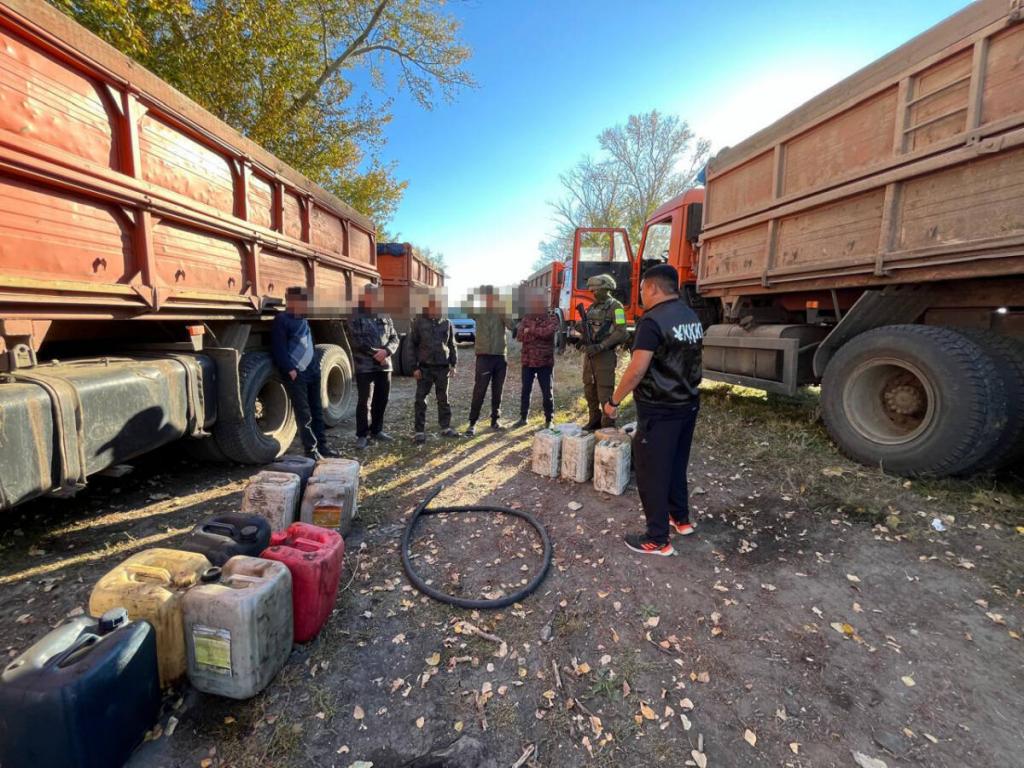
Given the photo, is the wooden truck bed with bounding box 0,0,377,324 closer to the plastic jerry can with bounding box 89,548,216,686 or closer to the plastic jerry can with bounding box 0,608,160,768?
the plastic jerry can with bounding box 89,548,216,686

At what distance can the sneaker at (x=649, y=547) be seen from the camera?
292 centimetres

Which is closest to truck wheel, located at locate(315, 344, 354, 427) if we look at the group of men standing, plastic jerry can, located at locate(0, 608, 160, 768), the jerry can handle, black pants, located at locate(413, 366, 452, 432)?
the group of men standing

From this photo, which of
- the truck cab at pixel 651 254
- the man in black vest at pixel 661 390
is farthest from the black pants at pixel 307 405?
the truck cab at pixel 651 254

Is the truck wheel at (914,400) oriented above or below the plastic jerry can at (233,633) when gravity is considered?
above

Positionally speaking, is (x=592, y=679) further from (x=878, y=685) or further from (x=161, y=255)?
(x=161, y=255)

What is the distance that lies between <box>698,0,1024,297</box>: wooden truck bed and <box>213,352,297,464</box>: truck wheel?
5422 mm

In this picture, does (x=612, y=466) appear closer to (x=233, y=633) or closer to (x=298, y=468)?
(x=298, y=468)

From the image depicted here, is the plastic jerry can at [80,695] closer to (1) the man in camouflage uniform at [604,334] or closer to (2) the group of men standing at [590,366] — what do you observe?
(2) the group of men standing at [590,366]

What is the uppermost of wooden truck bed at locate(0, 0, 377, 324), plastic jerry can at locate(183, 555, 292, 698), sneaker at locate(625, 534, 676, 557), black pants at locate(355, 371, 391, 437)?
wooden truck bed at locate(0, 0, 377, 324)

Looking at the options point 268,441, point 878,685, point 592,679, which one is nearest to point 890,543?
point 878,685

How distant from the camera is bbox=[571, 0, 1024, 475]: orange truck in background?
10.1 ft

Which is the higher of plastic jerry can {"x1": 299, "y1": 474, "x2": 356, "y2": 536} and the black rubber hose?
plastic jerry can {"x1": 299, "y1": 474, "x2": 356, "y2": 536}

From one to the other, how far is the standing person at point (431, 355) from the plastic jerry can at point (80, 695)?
364 cm

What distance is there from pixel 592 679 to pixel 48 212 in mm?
3442
